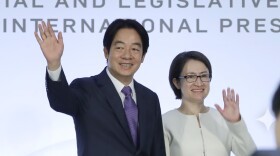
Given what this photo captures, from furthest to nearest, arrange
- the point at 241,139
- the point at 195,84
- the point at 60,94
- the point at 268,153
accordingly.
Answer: the point at 195,84 → the point at 241,139 → the point at 60,94 → the point at 268,153

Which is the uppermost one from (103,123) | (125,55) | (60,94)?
(125,55)

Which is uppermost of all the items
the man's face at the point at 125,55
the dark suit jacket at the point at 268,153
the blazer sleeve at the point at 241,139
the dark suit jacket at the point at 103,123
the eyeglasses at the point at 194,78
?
the man's face at the point at 125,55

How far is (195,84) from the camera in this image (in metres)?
2.04

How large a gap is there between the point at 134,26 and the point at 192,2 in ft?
4.19

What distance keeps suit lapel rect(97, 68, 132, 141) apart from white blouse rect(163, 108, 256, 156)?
0.35 meters

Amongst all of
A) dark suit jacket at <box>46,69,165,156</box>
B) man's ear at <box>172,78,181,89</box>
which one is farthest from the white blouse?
dark suit jacket at <box>46,69,165,156</box>

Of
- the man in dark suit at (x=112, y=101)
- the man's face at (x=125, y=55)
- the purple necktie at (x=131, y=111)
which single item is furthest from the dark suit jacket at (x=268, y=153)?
the man's face at (x=125, y=55)

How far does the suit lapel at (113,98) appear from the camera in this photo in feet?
5.46

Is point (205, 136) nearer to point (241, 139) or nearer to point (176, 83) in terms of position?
point (241, 139)

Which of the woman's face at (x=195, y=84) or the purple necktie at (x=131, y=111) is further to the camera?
the woman's face at (x=195, y=84)

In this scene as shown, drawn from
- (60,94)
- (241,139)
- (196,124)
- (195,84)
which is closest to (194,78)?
(195,84)

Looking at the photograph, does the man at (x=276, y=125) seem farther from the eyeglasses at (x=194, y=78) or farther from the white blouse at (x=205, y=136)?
the eyeglasses at (x=194, y=78)

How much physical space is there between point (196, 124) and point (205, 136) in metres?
0.06

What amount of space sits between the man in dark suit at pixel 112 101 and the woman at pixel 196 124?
21cm
